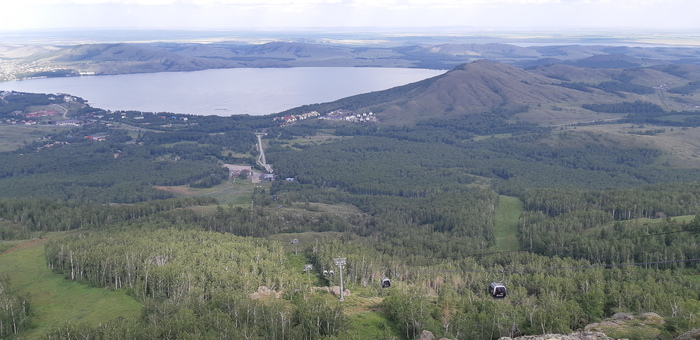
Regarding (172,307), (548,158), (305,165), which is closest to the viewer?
(172,307)

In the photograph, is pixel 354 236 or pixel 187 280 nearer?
pixel 187 280

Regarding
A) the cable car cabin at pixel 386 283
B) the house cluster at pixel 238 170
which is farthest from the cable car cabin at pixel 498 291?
the house cluster at pixel 238 170

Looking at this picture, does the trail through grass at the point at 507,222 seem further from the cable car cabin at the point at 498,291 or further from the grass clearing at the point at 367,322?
the grass clearing at the point at 367,322

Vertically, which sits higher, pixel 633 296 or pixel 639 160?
pixel 633 296

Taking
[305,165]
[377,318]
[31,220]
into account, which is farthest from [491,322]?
[305,165]

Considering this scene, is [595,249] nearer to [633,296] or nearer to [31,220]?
[633,296]

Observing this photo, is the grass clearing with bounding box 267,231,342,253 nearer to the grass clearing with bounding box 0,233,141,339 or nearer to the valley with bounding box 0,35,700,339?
the valley with bounding box 0,35,700,339

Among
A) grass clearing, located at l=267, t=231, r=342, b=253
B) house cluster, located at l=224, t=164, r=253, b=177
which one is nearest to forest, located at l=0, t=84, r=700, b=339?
grass clearing, located at l=267, t=231, r=342, b=253
